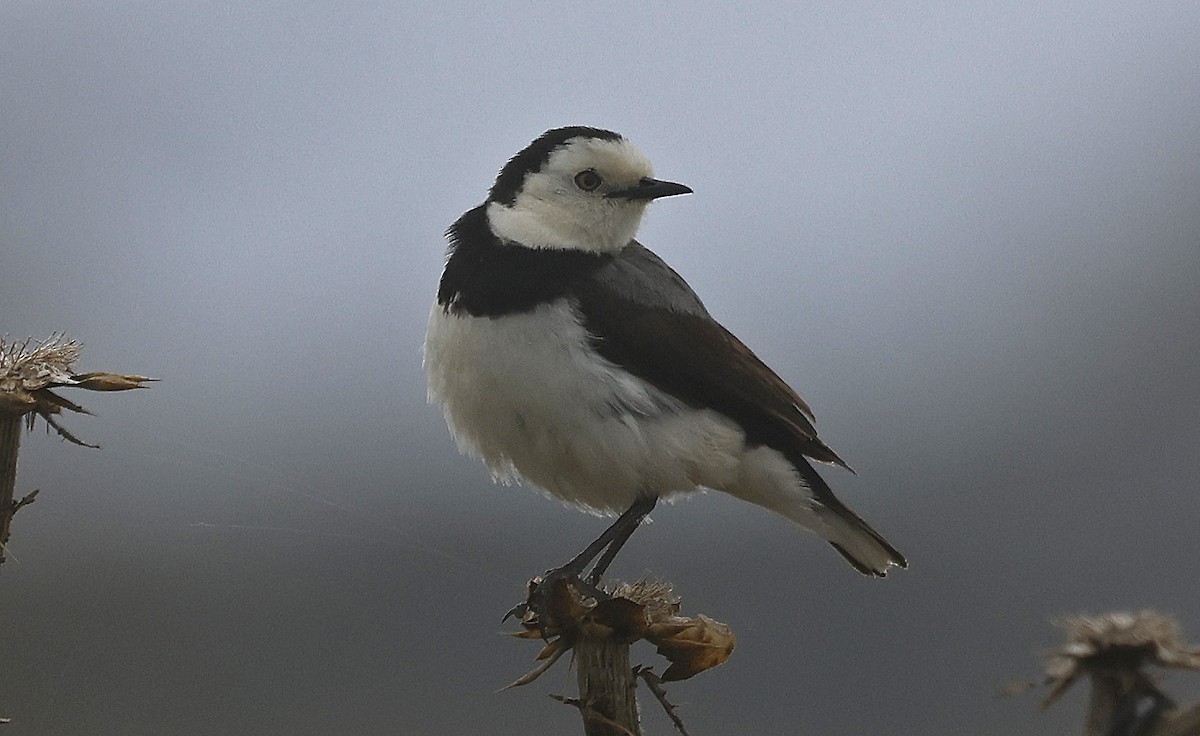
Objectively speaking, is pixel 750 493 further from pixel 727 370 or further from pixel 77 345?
pixel 77 345

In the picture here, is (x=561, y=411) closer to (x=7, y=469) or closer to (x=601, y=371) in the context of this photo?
(x=601, y=371)

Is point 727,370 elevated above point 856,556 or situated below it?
above

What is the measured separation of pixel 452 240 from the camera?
582 cm

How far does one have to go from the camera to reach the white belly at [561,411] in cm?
501

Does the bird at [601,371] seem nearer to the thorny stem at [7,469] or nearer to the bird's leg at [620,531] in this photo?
the bird's leg at [620,531]

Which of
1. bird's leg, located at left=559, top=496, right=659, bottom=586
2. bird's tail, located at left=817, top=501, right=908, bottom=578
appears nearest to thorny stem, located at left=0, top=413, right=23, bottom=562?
bird's leg, located at left=559, top=496, right=659, bottom=586

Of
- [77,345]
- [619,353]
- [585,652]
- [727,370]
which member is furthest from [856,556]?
[77,345]

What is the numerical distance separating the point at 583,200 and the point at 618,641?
2.84 meters

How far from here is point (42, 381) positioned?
264 cm

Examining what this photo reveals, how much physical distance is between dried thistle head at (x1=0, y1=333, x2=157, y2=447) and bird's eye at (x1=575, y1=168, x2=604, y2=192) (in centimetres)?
336

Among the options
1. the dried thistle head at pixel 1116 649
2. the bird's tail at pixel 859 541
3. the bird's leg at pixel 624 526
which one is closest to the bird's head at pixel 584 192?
the bird's leg at pixel 624 526

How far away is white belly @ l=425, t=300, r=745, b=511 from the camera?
5.01 metres

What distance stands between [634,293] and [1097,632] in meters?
3.60

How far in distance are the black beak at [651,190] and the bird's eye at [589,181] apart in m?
0.07
